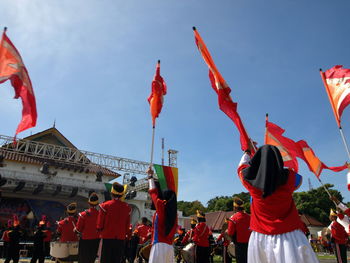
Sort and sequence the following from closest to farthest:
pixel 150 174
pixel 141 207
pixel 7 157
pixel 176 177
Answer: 1. pixel 150 174
2. pixel 176 177
3. pixel 7 157
4. pixel 141 207

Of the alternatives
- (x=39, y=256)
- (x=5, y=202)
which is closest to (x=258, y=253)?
(x=39, y=256)

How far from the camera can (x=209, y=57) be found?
534cm

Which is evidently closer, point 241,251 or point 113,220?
point 113,220

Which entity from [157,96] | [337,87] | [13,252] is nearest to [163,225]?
[157,96]

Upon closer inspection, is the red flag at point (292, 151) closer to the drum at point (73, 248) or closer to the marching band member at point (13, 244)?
the drum at point (73, 248)

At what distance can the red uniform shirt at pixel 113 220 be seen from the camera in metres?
5.88

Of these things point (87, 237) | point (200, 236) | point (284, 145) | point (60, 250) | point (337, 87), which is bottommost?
point (60, 250)

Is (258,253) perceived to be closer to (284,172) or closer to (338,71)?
(284,172)

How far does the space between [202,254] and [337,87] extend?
611 centimetres

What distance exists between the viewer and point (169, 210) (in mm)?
5062

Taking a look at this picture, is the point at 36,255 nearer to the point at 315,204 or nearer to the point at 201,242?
the point at 201,242

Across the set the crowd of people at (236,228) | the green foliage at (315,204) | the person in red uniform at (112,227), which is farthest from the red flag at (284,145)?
the green foliage at (315,204)

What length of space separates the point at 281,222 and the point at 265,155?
2.08 ft

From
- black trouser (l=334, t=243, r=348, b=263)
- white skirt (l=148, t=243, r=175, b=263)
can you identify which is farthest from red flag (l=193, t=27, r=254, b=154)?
black trouser (l=334, t=243, r=348, b=263)
